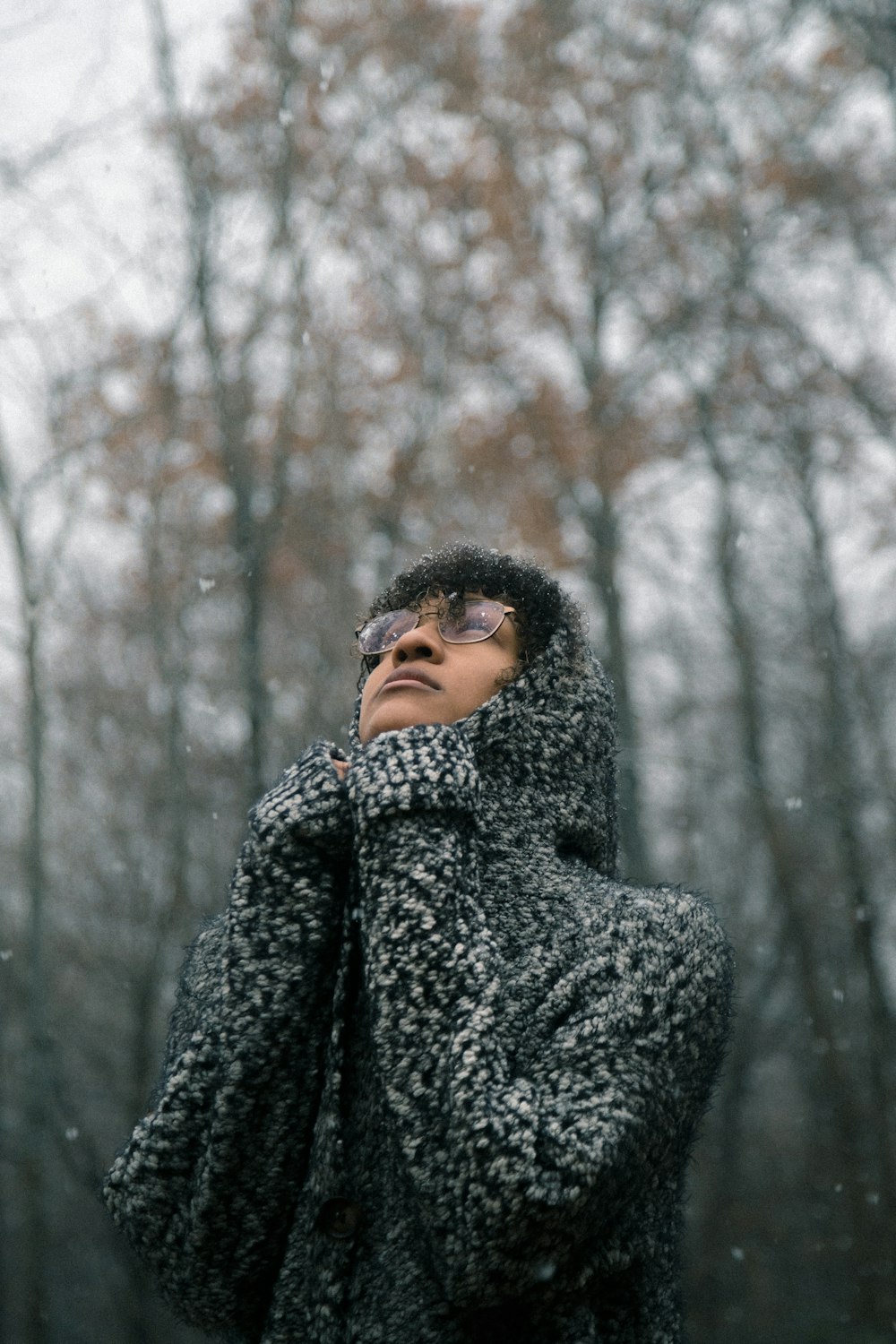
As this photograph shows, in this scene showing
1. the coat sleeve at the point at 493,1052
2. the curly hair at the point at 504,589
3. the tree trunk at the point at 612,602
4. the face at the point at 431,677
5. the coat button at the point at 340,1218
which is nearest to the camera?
the coat sleeve at the point at 493,1052

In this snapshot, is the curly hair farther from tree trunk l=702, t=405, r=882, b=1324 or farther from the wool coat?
tree trunk l=702, t=405, r=882, b=1324

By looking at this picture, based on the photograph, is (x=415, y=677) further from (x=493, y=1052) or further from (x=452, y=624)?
(x=493, y=1052)

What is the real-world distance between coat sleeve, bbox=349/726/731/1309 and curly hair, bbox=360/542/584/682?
0.38 meters

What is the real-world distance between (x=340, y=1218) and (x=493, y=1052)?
0.37 meters

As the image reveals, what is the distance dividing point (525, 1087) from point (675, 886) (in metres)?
0.57

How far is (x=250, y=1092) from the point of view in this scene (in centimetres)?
175

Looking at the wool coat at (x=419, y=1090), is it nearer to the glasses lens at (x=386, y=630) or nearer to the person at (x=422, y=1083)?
the person at (x=422, y=1083)

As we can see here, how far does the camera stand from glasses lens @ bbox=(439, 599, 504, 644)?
2.13 meters

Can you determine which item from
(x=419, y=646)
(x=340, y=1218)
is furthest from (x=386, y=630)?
(x=340, y=1218)

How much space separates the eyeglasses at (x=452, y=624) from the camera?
84.0 inches

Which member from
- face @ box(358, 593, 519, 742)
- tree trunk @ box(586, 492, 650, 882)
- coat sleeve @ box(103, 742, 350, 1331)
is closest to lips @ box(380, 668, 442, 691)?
face @ box(358, 593, 519, 742)

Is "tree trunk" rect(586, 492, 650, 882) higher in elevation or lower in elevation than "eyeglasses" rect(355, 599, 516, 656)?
higher

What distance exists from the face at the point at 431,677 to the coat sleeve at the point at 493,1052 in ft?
0.48

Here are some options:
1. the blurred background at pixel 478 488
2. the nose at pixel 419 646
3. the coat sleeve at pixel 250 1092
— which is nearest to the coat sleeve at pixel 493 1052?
the coat sleeve at pixel 250 1092
